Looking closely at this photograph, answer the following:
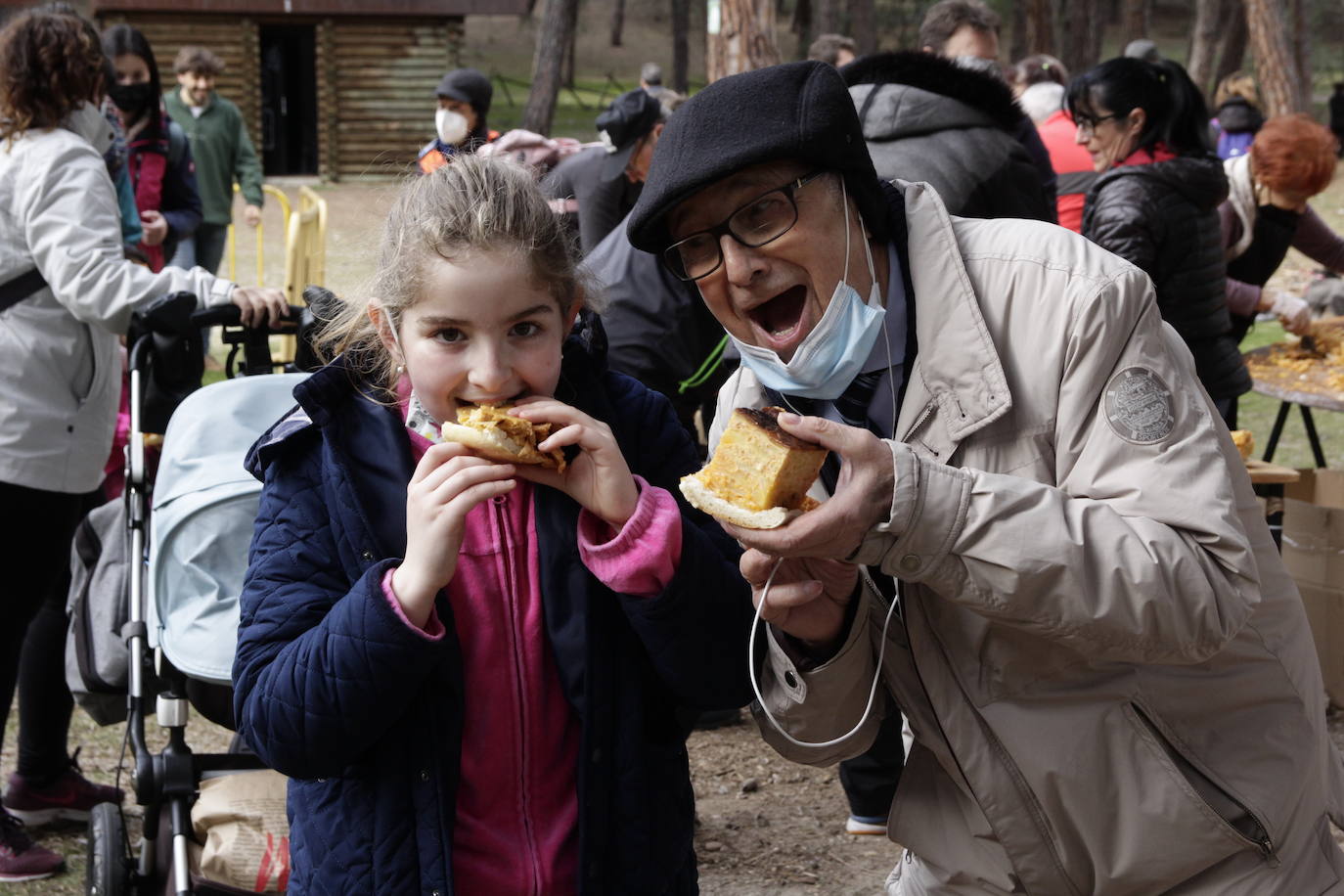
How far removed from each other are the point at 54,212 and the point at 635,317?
1814 mm

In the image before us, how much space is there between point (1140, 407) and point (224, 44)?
32.0m

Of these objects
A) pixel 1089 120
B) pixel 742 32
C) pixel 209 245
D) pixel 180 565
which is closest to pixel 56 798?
pixel 180 565

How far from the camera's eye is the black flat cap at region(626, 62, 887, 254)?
2.21 metres

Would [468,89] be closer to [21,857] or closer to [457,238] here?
[21,857]

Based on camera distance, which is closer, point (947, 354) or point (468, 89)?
point (947, 354)

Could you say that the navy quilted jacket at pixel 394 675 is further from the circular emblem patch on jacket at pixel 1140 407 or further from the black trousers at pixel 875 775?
the black trousers at pixel 875 775

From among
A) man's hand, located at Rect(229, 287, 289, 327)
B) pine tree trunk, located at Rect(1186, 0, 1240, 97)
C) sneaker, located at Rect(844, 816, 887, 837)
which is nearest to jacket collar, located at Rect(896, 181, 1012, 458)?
man's hand, located at Rect(229, 287, 289, 327)

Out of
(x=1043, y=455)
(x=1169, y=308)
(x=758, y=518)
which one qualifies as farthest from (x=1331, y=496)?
(x=758, y=518)

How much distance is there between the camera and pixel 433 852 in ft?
7.13

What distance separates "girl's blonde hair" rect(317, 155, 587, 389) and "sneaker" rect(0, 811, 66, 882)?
9.23 feet

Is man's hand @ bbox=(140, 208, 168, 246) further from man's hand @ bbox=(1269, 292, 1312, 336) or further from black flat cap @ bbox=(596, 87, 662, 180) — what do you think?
man's hand @ bbox=(1269, 292, 1312, 336)

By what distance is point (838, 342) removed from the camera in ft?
7.52

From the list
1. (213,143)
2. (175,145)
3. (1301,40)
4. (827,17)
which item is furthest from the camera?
(827,17)

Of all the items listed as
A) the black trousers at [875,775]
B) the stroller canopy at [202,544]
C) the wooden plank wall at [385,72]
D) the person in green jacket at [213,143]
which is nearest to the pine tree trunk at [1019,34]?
→ the wooden plank wall at [385,72]
